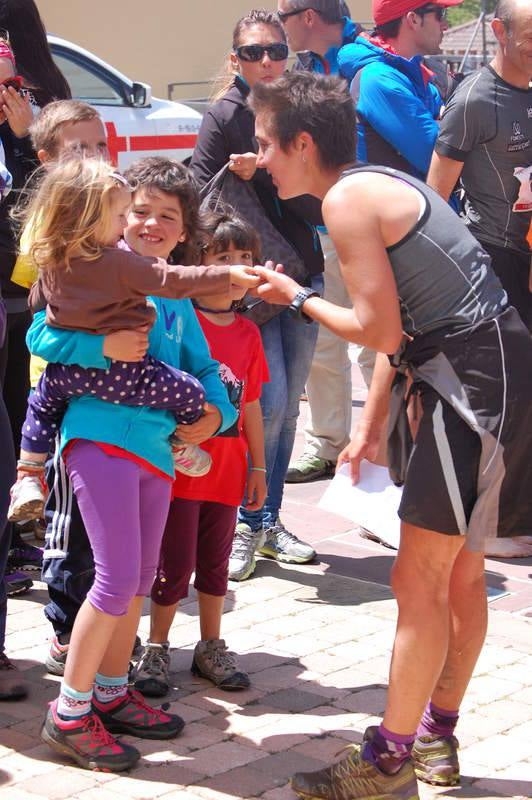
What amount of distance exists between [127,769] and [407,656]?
0.86 metres

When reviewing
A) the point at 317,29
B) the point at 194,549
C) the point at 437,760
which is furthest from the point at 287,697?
the point at 317,29

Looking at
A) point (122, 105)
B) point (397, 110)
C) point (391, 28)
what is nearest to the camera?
point (397, 110)

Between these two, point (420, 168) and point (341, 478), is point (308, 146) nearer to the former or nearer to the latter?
point (341, 478)

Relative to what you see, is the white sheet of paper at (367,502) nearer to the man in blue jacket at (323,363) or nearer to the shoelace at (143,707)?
the shoelace at (143,707)

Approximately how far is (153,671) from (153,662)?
0.10 feet

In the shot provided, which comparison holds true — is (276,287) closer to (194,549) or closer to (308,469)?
(194,549)

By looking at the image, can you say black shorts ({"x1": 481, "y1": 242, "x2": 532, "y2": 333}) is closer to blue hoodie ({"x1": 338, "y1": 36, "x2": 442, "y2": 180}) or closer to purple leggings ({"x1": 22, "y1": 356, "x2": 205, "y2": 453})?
blue hoodie ({"x1": 338, "y1": 36, "x2": 442, "y2": 180})

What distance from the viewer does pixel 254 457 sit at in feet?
14.3

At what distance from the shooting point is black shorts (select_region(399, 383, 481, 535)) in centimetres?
313

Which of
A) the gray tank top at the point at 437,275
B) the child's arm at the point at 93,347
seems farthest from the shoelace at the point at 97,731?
the gray tank top at the point at 437,275

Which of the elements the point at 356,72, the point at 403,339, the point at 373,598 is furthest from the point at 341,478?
the point at 356,72

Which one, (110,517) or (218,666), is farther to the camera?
(218,666)

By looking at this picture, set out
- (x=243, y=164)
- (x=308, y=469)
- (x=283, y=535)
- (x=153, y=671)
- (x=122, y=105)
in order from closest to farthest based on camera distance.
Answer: (x=153, y=671)
(x=243, y=164)
(x=283, y=535)
(x=308, y=469)
(x=122, y=105)

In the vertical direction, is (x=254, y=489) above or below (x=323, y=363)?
above
